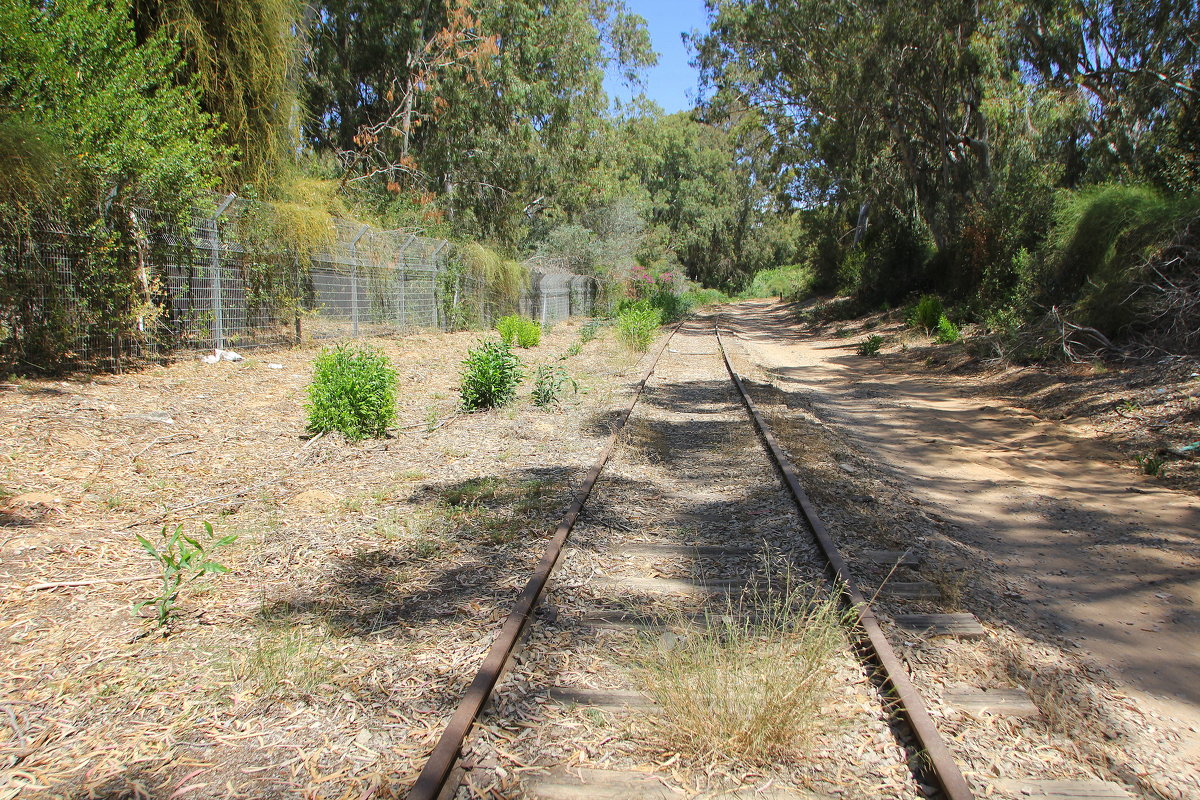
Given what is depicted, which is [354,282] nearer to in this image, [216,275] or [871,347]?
[216,275]

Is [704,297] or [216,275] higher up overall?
[704,297]

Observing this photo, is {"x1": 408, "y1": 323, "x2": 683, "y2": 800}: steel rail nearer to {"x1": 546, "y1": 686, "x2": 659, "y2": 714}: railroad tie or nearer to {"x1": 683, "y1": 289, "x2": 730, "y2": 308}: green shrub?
{"x1": 546, "y1": 686, "x2": 659, "y2": 714}: railroad tie

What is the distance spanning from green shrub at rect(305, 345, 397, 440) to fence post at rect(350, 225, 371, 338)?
848 centimetres

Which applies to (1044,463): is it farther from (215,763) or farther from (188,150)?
(188,150)

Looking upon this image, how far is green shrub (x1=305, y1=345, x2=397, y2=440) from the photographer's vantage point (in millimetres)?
8086

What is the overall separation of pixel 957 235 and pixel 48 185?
23007mm

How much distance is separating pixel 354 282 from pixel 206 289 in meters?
4.57

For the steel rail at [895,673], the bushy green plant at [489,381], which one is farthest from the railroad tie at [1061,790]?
the bushy green plant at [489,381]

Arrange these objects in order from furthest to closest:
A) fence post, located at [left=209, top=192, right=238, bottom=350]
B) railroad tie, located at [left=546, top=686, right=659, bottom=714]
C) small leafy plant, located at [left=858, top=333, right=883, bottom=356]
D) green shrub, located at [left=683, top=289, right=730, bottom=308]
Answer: green shrub, located at [left=683, top=289, right=730, bottom=308] → small leafy plant, located at [left=858, top=333, right=883, bottom=356] → fence post, located at [left=209, top=192, right=238, bottom=350] → railroad tie, located at [left=546, top=686, right=659, bottom=714]

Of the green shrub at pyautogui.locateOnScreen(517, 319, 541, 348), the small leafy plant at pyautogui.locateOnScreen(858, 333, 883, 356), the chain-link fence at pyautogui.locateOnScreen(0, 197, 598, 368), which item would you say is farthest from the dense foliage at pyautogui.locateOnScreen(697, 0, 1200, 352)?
the chain-link fence at pyautogui.locateOnScreen(0, 197, 598, 368)

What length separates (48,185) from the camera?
8883mm

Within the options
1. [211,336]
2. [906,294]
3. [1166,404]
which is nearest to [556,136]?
[906,294]

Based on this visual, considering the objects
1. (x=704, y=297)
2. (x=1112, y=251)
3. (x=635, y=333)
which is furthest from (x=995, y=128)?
(x=704, y=297)

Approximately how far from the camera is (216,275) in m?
12.3
